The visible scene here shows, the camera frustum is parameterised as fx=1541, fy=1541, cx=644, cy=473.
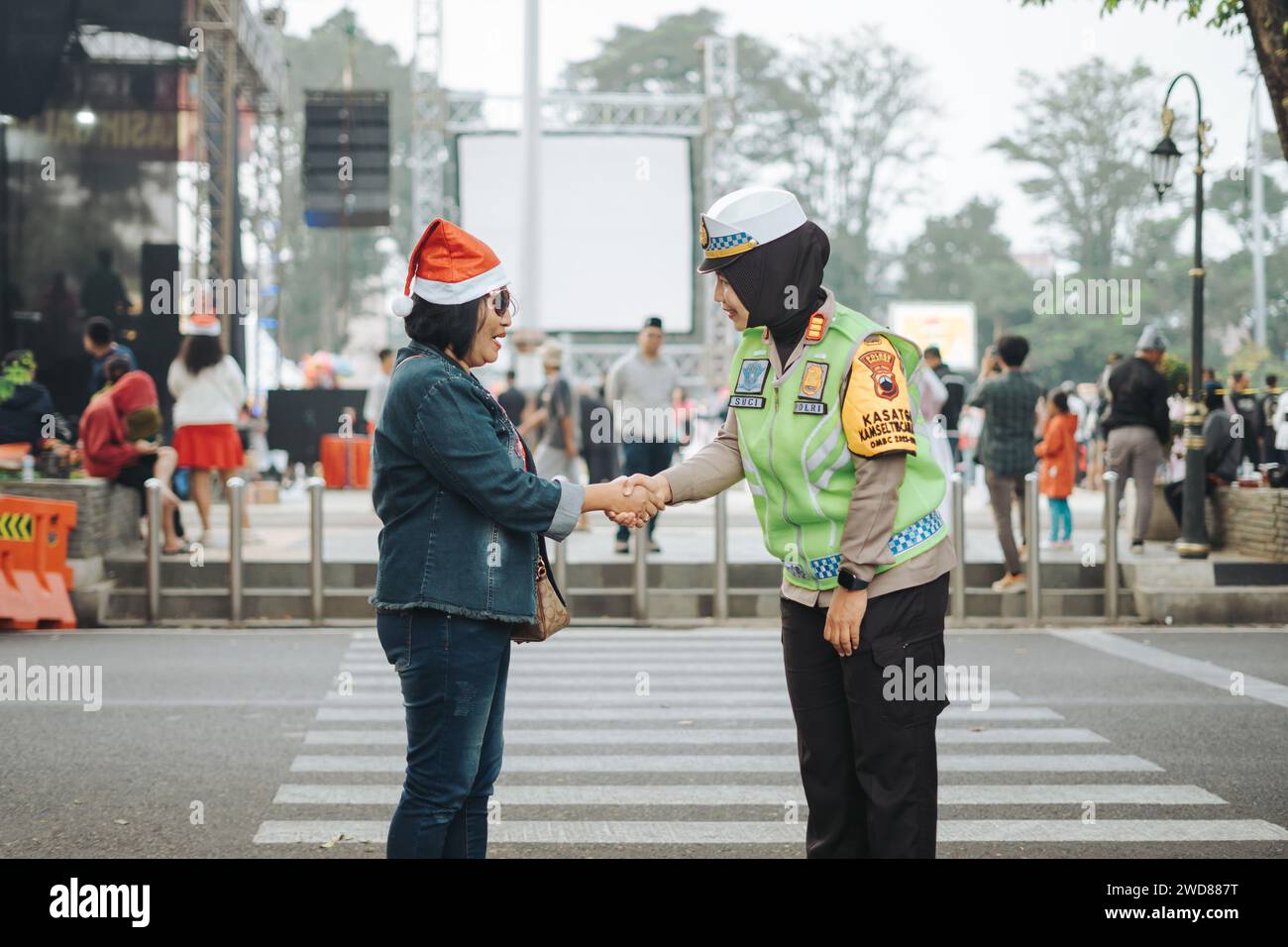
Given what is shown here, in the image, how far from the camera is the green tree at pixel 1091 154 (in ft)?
182

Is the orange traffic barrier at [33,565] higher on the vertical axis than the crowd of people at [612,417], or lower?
lower

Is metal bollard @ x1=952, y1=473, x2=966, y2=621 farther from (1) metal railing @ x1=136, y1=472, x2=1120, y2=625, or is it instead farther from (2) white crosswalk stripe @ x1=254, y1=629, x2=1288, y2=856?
(2) white crosswalk stripe @ x1=254, y1=629, x2=1288, y2=856

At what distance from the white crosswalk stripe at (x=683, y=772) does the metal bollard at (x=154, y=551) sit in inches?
91.1

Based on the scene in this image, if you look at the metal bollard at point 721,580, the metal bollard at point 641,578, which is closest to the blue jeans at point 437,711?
the metal bollard at point 721,580

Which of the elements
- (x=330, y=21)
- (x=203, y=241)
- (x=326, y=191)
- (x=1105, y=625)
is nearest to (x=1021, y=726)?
(x=1105, y=625)

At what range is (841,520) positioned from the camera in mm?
3959

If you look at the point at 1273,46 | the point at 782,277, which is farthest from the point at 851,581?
the point at 1273,46

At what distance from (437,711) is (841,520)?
1.14m

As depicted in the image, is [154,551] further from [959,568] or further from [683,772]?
[959,568]

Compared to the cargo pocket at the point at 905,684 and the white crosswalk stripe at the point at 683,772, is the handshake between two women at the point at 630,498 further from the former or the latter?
the white crosswalk stripe at the point at 683,772

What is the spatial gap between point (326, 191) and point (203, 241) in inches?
222

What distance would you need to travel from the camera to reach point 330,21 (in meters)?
75.2

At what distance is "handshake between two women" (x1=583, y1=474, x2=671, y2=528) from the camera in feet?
14.5
